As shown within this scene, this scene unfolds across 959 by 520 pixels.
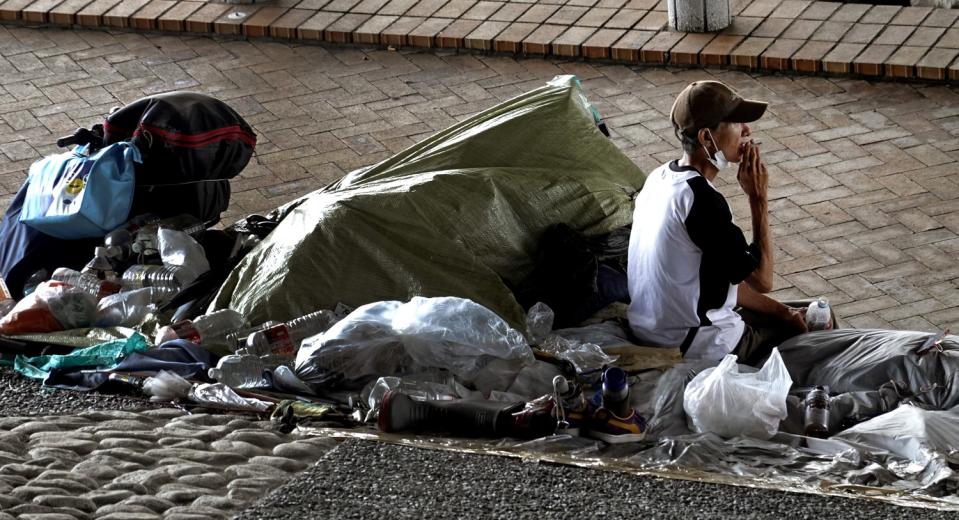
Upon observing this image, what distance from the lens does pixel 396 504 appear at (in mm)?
4070

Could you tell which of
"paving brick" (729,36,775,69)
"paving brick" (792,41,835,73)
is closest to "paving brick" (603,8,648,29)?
"paving brick" (729,36,775,69)

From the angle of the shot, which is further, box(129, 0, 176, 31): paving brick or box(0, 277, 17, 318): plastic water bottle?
box(129, 0, 176, 31): paving brick

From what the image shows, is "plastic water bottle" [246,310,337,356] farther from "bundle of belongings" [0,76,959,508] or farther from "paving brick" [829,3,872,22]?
"paving brick" [829,3,872,22]

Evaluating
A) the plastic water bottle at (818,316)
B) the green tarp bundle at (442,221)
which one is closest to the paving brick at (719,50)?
the green tarp bundle at (442,221)

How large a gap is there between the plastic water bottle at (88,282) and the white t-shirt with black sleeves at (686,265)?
193 cm

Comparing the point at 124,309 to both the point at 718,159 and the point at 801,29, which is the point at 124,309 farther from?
the point at 801,29

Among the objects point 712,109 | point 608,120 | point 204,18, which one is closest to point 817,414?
point 712,109

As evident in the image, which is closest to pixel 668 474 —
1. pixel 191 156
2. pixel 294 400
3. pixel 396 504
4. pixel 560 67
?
pixel 396 504

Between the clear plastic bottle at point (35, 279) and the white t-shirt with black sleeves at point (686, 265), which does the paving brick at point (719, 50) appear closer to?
the white t-shirt with black sleeves at point (686, 265)

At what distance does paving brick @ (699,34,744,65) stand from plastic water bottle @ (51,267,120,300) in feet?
12.6

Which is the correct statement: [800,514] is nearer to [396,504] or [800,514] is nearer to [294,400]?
[396,504]

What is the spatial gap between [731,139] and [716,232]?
13.6 inches

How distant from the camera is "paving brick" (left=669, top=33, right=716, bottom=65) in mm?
8477

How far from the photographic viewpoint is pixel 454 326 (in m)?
5.03
